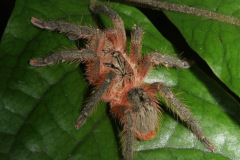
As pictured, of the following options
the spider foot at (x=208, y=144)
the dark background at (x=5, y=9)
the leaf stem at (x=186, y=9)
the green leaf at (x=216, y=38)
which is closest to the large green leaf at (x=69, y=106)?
the spider foot at (x=208, y=144)

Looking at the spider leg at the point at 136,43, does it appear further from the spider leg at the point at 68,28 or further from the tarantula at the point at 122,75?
the spider leg at the point at 68,28

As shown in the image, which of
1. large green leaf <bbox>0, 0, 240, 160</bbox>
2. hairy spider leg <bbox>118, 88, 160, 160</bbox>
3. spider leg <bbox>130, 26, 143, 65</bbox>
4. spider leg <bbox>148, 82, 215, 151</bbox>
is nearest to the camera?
large green leaf <bbox>0, 0, 240, 160</bbox>

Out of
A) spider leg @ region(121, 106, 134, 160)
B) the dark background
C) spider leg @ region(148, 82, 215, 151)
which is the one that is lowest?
spider leg @ region(121, 106, 134, 160)

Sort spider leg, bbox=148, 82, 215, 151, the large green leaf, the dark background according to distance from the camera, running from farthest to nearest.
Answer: the dark background
spider leg, bbox=148, 82, 215, 151
the large green leaf

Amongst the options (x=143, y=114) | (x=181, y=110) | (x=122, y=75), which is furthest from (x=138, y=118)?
(x=122, y=75)

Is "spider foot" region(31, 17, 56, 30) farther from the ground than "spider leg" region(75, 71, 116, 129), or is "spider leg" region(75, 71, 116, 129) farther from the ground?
"spider foot" region(31, 17, 56, 30)

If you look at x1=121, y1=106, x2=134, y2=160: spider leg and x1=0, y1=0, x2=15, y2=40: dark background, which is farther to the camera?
x1=0, y1=0, x2=15, y2=40: dark background

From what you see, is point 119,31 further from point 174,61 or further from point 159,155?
point 159,155

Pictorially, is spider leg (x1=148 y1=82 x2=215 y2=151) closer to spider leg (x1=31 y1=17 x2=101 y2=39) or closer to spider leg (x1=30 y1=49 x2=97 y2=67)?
spider leg (x1=30 y1=49 x2=97 y2=67)

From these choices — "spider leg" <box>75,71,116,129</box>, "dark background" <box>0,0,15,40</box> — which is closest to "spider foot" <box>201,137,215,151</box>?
"spider leg" <box>75,71,116,129</box>
